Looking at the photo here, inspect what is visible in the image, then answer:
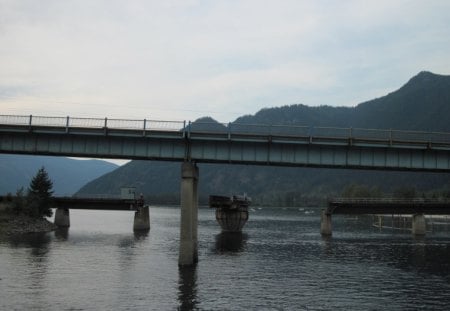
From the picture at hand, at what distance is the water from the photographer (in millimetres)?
35844

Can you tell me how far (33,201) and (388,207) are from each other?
73.9 m

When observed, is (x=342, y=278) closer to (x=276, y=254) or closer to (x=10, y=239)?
(x=276, y=254)

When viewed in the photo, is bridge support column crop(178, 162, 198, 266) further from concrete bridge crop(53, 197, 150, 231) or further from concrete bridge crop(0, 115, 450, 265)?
concrete bridge crop(53, 197, 150, 231)

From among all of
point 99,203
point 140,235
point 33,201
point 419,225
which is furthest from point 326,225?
point 33,201

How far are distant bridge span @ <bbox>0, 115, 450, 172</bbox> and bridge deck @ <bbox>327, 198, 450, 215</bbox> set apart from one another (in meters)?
47.0

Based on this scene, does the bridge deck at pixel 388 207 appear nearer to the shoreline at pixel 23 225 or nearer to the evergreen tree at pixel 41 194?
the shoreline at pixel 23 225

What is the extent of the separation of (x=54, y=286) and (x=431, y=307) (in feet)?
97.0

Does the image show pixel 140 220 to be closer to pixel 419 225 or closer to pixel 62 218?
pixel 62 218

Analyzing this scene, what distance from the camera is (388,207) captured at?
103125mm

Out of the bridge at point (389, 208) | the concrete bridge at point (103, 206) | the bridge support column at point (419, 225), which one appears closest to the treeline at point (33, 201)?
the concrete bridge at point (103, 206)

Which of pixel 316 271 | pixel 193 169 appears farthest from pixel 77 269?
pixel 316 271

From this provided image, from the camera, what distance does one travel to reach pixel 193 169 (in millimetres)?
54031

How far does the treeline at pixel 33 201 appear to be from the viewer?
3814 inches

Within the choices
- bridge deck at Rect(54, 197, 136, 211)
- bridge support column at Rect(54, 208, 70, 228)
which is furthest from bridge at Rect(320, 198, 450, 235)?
bridge support column at Rect(54, 208, 70, 228)
